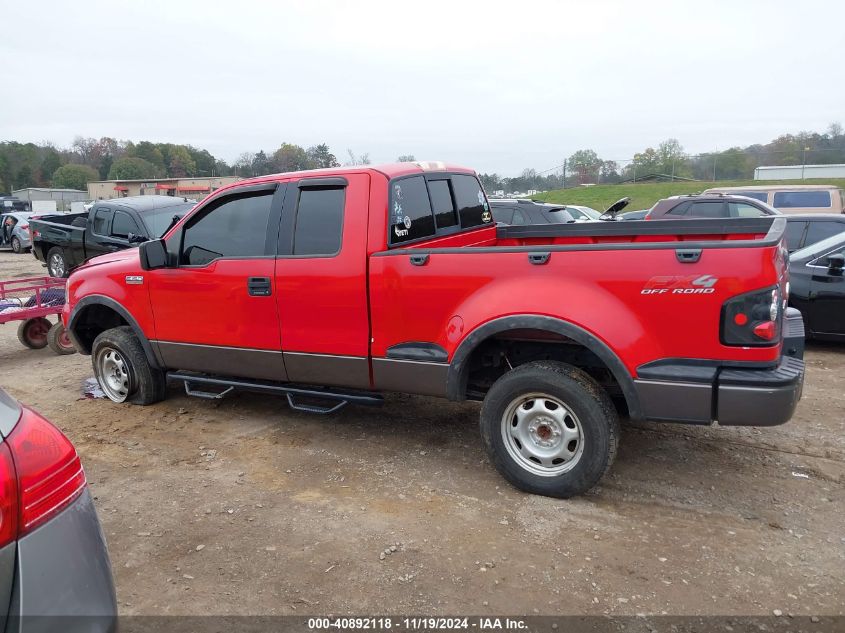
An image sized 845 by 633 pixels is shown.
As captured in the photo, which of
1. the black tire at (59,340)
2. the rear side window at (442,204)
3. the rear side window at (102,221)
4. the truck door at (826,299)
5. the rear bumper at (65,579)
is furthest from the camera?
the rear side window at (102,221)

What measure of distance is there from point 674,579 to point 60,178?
10540cm

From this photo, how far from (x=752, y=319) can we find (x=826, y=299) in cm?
468

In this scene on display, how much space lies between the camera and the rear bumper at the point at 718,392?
325 centimetres

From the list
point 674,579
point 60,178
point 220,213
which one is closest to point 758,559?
point 674,579

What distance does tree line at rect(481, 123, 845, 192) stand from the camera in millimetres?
34531

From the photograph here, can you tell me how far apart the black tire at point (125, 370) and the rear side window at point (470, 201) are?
10.0 ft

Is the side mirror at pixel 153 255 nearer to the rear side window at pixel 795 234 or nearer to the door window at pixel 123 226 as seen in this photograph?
the door window at pixel 123 226

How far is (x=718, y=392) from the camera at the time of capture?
3.30 m

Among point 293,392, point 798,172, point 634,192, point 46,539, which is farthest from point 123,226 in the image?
point 798,172

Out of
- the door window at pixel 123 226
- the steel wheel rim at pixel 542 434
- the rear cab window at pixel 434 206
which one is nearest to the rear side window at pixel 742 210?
the rear cab window at pixel 434 206

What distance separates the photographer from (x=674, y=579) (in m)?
3.02

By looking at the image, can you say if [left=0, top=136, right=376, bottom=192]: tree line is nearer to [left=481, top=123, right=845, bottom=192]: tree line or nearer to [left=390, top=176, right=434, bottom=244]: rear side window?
[left=481, top=123, right=845, bottom=192]: tree line

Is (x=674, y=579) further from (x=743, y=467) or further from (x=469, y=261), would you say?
(x=469, y=261)

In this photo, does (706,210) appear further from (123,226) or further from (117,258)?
(117,258)
